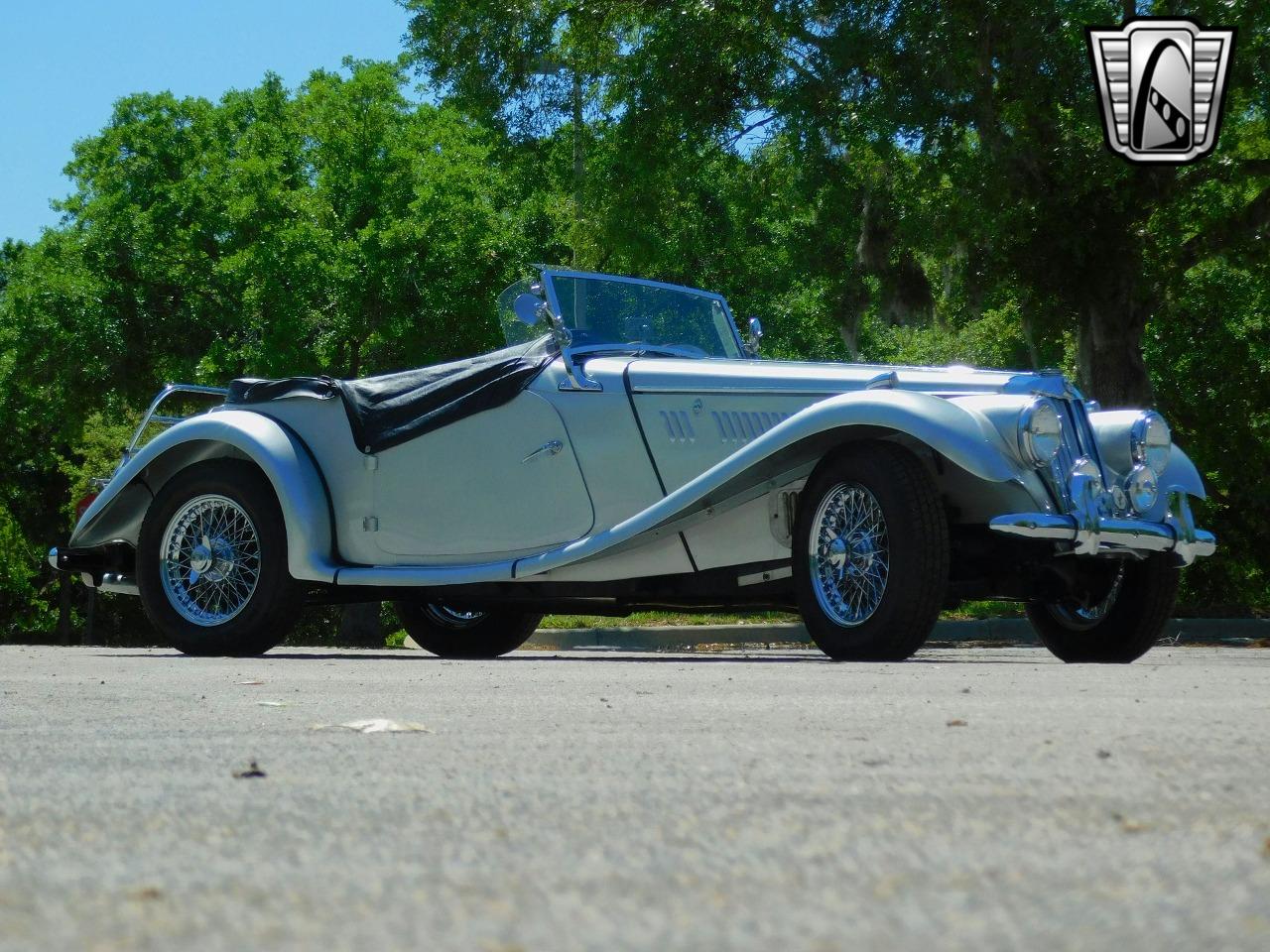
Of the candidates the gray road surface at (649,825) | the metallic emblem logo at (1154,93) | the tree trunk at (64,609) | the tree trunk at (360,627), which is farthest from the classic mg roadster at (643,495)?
the tree trunk at (64,609)

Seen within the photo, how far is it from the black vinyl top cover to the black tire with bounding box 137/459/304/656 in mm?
604

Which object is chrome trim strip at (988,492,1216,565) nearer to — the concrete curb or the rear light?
the rear light

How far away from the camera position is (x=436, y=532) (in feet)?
29.4

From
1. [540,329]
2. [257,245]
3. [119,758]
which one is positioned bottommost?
[119,758]

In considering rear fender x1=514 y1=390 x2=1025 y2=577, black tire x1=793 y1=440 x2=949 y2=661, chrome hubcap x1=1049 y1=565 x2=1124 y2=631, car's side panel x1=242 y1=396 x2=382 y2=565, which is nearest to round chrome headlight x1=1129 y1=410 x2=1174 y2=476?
chrome hubcap x1=1049 y1=565 x2=1124 y2=631

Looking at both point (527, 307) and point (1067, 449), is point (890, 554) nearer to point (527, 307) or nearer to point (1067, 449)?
point (1067, 449)

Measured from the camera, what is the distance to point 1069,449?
7516 mm

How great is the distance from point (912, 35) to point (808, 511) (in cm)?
964

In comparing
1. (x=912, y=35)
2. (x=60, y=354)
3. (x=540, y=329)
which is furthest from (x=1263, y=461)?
(x=60, y=354)

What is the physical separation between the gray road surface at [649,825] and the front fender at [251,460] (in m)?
3.78

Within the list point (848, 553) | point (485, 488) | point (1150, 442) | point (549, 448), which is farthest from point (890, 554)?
point (485, 488)

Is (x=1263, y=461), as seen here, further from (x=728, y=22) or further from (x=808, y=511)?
(x=808, y=511)

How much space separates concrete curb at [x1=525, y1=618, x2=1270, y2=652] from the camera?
14000 mm

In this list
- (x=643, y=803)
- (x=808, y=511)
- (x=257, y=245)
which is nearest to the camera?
(x=643, y=803)
